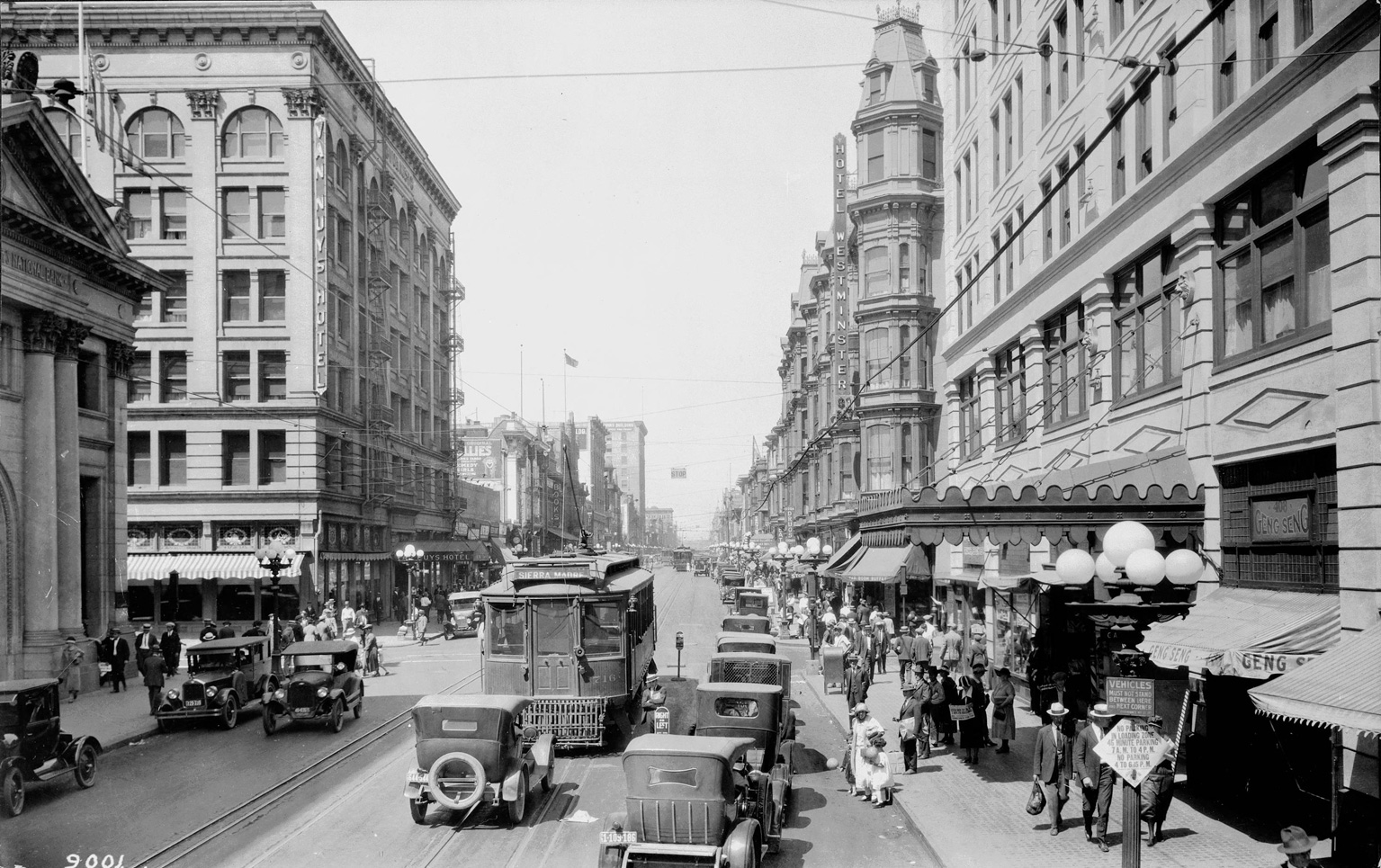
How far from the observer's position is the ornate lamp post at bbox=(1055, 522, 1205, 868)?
10656 mm

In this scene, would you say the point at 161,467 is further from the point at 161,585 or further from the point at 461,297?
the point at 461,297

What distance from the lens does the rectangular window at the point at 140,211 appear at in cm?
4512

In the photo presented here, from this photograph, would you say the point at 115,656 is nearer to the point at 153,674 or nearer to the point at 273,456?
the point at 153,674

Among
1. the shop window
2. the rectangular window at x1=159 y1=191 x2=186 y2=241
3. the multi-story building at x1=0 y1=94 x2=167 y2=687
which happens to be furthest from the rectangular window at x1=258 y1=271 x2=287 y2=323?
the shop window

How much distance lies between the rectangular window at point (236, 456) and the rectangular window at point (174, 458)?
1.66 metres

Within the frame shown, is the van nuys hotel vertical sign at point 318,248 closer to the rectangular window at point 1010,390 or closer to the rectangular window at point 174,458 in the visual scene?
the rectangular window at point 174,458

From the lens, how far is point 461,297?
7462 centimetres

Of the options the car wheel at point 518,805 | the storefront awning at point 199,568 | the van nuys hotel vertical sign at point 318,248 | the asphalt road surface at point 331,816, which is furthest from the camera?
the van nuys hotel vertical sign at point 318,248

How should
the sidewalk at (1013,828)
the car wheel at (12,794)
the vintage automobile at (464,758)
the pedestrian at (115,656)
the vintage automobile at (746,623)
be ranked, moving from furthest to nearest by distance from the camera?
1. the vintage automobile at (746,623)
2. the pedestrian at (115,656)
3. the car wheel at (12,794)
4. the vintage automobile at (464,758)
5. the sidewalk at (1013,828)

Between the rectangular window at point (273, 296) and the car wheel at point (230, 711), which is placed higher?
the rectangular window at point (273, 296)

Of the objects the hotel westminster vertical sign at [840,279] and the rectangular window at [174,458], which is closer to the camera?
the rectangular window at [174,458]

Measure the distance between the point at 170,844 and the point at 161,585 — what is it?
3586 centimetres

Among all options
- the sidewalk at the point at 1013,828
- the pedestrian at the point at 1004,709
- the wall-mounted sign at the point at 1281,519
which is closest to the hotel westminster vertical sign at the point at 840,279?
the pedestrian at the point at 1004,709

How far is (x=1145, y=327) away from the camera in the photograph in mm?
18484
